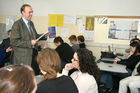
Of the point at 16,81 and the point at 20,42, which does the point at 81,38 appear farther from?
the point at 16,81

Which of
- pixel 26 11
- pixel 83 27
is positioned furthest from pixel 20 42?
pixel 83 27

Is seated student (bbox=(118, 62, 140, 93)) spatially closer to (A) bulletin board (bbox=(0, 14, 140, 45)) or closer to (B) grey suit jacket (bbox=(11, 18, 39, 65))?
(B) grey suit jacket (bbox=(11, 18, 39, 65))

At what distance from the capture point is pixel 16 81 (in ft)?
2.59

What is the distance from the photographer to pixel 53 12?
4984 mm

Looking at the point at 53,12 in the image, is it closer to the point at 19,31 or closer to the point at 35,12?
the point at 35,12

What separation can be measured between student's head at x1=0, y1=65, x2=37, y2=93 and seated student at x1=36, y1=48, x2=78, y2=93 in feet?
1.27

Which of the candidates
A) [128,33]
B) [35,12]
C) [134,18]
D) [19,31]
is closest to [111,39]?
[128,33]

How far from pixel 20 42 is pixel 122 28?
303 centimetres

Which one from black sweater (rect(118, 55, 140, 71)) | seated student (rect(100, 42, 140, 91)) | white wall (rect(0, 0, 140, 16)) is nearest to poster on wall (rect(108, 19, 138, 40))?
white wall (rect(0, 0, 140, 16))

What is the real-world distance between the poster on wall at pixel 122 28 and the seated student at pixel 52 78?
10.9ft

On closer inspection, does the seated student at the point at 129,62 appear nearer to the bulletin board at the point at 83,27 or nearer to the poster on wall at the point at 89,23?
the bulletin board at the point at 83,27

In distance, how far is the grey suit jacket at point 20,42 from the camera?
2.41 metres

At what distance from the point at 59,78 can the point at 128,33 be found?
3.55 m

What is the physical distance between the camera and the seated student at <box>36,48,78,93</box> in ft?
4.09
